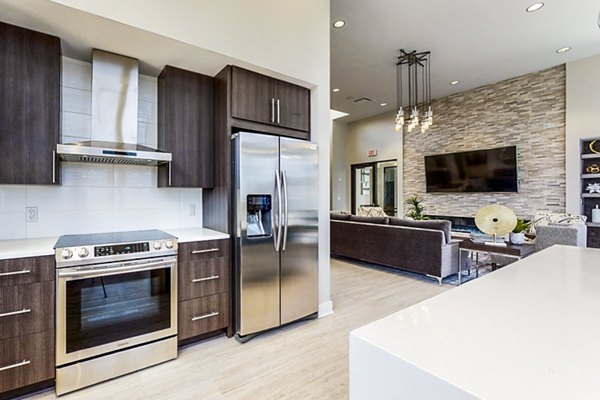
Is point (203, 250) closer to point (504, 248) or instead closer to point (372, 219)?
point (372, 219)

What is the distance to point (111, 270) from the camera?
2.09 m

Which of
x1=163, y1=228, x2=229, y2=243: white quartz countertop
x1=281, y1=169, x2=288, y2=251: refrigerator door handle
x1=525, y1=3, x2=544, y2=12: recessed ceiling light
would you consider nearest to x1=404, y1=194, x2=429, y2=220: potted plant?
x1=525, y1=3, x2=544, y2=12: recessed ceiling light

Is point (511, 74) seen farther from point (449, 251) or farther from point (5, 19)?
point (5, 19)

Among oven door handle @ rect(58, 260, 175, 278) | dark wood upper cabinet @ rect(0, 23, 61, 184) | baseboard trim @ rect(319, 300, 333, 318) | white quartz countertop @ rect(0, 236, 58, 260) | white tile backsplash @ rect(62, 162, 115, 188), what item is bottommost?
baseboard trim @ rect(319, 300, 333, 318)

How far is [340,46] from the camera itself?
15.7 feet

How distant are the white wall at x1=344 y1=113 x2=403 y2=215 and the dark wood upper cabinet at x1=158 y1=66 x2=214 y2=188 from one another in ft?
21.4

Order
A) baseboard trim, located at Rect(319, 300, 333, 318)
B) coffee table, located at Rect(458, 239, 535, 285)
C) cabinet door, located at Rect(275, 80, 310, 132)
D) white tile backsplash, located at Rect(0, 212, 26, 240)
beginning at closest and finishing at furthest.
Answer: white tile backsplash, located at Rect(0, 212, 26, 240) → cabinet door, located at Rect(275, 80, 310, 132) → baseboard trim, located at Rect(319, 300, 333, 318) → coffee table, located at Rect(458, 239, 535, 285)

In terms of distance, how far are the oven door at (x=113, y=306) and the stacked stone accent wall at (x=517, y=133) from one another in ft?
21.9

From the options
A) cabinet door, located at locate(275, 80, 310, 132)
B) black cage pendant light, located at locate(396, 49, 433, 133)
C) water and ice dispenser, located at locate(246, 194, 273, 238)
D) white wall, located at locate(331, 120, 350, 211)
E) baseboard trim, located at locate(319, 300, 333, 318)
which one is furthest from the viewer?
white wall, located at locate(331, 120, 350, 211)

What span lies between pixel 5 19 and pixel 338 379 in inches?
132

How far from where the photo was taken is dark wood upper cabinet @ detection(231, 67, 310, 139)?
275 cm

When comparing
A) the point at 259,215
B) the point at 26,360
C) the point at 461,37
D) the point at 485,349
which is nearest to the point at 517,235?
the point at 461,37

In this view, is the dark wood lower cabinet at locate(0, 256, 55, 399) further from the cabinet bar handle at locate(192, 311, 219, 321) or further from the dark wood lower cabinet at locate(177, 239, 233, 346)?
the cabinet bar handle at locate(192, 311, 219, 321)

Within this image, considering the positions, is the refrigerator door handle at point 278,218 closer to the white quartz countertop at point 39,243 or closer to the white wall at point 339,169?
the white quartz countertop at point 39,243
